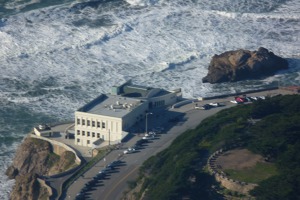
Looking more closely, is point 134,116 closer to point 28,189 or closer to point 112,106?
point 112,106

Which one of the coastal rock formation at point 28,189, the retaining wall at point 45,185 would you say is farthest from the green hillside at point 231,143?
the coastal rock formation at point 28,189

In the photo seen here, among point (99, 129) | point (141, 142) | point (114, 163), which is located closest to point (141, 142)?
point (141, 142)

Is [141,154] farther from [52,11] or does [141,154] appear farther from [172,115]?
[52,11]

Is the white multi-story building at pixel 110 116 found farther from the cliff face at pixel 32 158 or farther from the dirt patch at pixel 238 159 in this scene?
the dirt patch at pixel 238 159

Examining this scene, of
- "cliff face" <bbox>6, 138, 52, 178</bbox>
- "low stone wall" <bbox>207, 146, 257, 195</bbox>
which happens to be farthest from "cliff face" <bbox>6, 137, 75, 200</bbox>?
"low stone wall" <bbox>207, 146, 257, 195</bbox>

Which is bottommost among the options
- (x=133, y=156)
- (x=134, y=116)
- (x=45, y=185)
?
(x=45, y=185)

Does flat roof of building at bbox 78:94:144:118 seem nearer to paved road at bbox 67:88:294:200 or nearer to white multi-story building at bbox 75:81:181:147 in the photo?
white multi-story building at bbox 75:81:181:147
